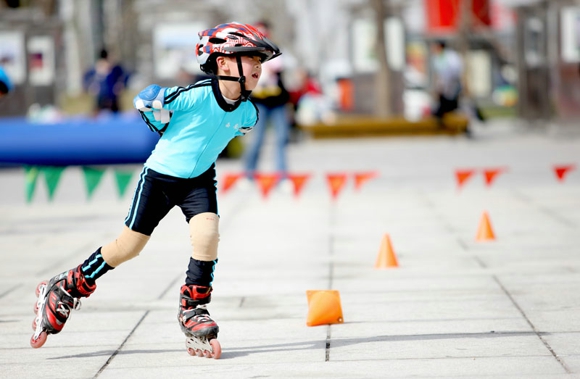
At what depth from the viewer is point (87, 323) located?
6582 millimetres

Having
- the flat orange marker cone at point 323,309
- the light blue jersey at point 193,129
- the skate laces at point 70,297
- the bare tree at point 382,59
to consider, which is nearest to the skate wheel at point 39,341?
the skate laces at point 70,297

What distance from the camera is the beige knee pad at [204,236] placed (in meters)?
5.68

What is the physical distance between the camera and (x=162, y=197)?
229 inches

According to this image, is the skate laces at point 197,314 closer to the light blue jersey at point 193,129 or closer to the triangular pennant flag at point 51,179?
the light blue jersey at point 193,129

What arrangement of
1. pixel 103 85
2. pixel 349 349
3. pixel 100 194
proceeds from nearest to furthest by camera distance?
pixel 349 349, pixel 100 194, pixel 103 85

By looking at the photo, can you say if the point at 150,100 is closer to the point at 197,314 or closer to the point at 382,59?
the point at 197,314

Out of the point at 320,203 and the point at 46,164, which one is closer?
the point at 320,203

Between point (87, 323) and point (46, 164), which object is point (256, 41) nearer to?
point (87, 323)

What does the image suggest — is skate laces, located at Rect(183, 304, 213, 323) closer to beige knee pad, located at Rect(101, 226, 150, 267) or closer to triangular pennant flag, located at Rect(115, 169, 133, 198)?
beige knee pad, located at Rect(101, 226, 150, 267)

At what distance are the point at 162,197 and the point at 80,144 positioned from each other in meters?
13.0

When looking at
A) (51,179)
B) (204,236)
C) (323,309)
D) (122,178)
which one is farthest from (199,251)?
(51,179)

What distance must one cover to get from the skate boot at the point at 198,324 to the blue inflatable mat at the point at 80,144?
41.5 ft

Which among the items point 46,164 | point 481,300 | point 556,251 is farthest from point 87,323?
point 46,164

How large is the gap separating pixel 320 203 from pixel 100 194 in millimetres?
3302
